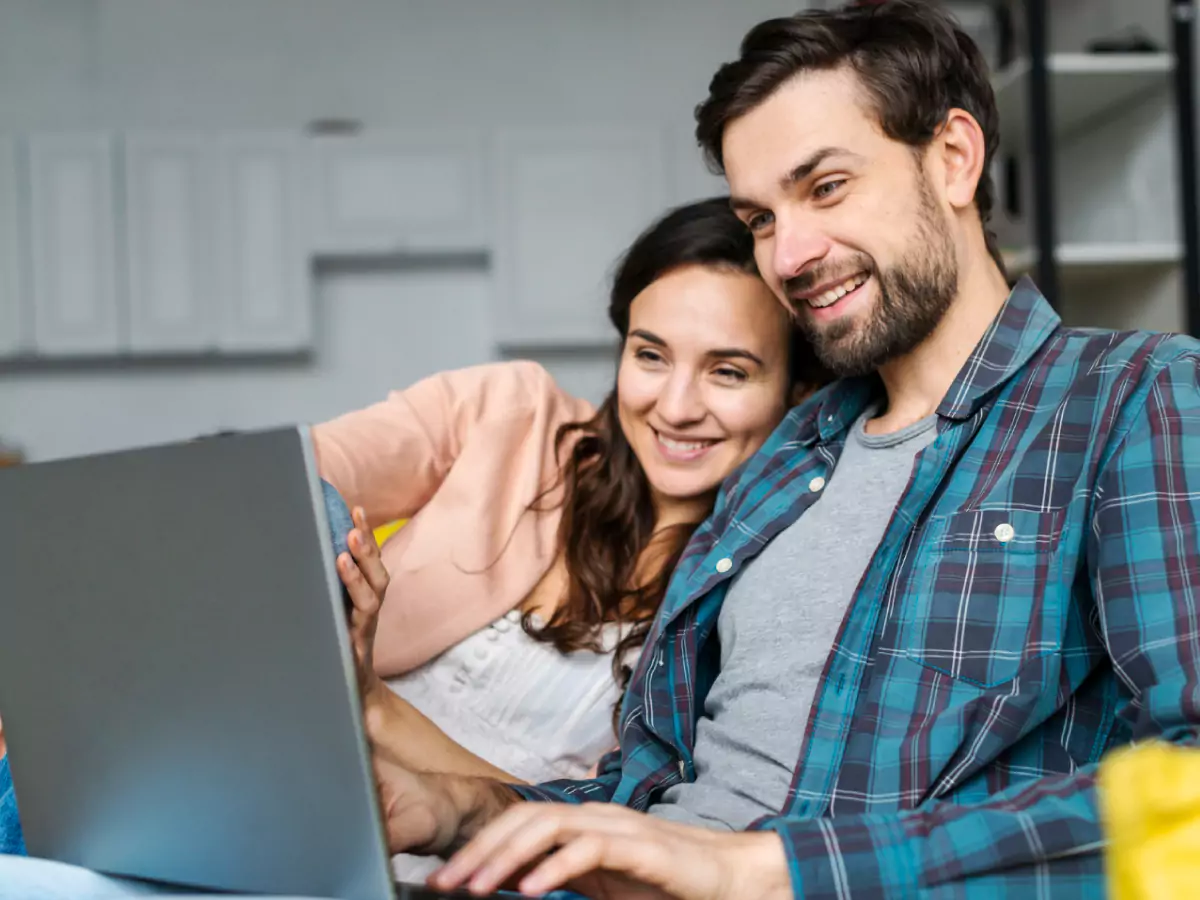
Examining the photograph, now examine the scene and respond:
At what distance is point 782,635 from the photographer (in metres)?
1.20

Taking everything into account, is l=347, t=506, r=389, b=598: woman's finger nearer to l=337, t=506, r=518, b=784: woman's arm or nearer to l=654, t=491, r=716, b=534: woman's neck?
l=337, t=506, r=518, b=784: woman's arm

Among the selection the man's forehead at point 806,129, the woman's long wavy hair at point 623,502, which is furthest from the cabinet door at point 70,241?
the man's forehead at point 806,129

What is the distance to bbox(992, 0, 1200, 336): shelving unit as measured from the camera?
2.95 meters

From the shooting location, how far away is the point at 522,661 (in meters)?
1.54

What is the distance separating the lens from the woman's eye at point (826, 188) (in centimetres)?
123

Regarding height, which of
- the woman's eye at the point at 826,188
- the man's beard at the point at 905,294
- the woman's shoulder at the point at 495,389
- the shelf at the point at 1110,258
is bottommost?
the woman's shoulder at the point at 495,389

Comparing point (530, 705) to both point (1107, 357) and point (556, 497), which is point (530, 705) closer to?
point (556, 497)

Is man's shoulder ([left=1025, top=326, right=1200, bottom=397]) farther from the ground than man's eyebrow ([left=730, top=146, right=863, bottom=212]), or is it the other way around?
man's eyebrow ([left=730, top=146, right=863, bottom=212])

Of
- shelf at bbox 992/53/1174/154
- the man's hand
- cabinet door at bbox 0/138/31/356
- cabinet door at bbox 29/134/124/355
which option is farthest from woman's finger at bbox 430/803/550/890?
cabinet door at bbox 0/138/31/356

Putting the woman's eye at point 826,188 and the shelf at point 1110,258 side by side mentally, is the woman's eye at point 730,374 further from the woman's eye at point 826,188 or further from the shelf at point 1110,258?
the shelf at point 1110,258

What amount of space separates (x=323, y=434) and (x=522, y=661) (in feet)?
1.36

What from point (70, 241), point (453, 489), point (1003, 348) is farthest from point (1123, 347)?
point (70, 241)

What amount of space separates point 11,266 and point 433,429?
3168 millimetres

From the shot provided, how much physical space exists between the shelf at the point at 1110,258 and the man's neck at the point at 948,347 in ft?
6.19
